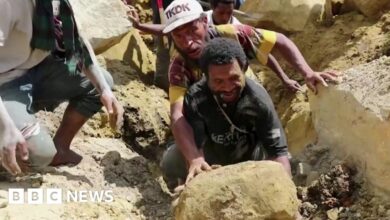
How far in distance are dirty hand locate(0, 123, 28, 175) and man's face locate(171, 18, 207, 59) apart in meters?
0.97

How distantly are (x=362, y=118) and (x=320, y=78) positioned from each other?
1.19ft

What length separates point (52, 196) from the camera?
327cm

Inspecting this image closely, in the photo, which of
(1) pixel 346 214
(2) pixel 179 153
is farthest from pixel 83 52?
(1) pixel 346 214

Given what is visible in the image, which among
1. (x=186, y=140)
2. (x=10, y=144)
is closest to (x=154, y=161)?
(x=186, y=140)

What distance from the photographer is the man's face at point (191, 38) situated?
3477mm

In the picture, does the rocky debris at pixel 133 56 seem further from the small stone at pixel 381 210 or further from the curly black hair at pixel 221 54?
the small stone at pixel 381 210

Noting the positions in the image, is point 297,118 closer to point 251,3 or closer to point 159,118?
point 159,118

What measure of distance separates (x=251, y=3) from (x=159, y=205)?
2334 millimetres

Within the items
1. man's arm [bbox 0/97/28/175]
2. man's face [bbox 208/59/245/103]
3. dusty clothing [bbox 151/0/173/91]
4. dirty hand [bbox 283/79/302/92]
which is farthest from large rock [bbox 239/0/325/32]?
man's arm [bbox 0/97/28/175]

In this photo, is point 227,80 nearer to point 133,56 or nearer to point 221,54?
point 221,54

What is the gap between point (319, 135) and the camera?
3.58m

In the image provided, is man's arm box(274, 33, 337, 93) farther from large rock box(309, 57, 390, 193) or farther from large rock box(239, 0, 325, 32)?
large rock box(239, 0, 325, 32)

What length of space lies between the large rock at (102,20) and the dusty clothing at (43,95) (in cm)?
97

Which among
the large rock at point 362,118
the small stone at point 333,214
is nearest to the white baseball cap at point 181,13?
the large rock at point 362,118
